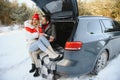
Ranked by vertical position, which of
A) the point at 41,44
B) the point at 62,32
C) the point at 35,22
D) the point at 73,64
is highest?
the point at 35,22

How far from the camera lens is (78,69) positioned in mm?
3830

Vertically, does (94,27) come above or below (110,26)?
above

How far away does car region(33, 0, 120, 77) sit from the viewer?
3.75 m

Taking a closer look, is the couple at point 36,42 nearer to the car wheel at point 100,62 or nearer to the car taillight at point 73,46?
the car taillight at point 73,46

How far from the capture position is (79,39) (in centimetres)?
378

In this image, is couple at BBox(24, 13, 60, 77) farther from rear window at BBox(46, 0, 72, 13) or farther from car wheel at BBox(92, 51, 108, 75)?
car wheel at BBox(92, 51, 108, 75)

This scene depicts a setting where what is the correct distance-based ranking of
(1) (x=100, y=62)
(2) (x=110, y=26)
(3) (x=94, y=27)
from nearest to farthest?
(3) (x=94, y=27), (1) (x=100, y=62), (2) (x=110, y=26)

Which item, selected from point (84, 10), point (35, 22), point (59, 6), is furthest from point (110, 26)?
point (84, 10)

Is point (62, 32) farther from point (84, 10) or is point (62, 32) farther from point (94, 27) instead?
point (84, 10)

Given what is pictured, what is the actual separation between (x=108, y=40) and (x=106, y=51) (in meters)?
0.30

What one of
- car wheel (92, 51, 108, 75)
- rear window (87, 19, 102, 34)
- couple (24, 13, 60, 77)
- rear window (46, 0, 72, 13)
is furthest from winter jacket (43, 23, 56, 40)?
car wheel (92, 51, 108, 75)

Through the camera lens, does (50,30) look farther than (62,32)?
No

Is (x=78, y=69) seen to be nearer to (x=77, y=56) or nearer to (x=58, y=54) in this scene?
(x=77, y=56)

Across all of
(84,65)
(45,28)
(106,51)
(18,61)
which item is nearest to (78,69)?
(84,65)
